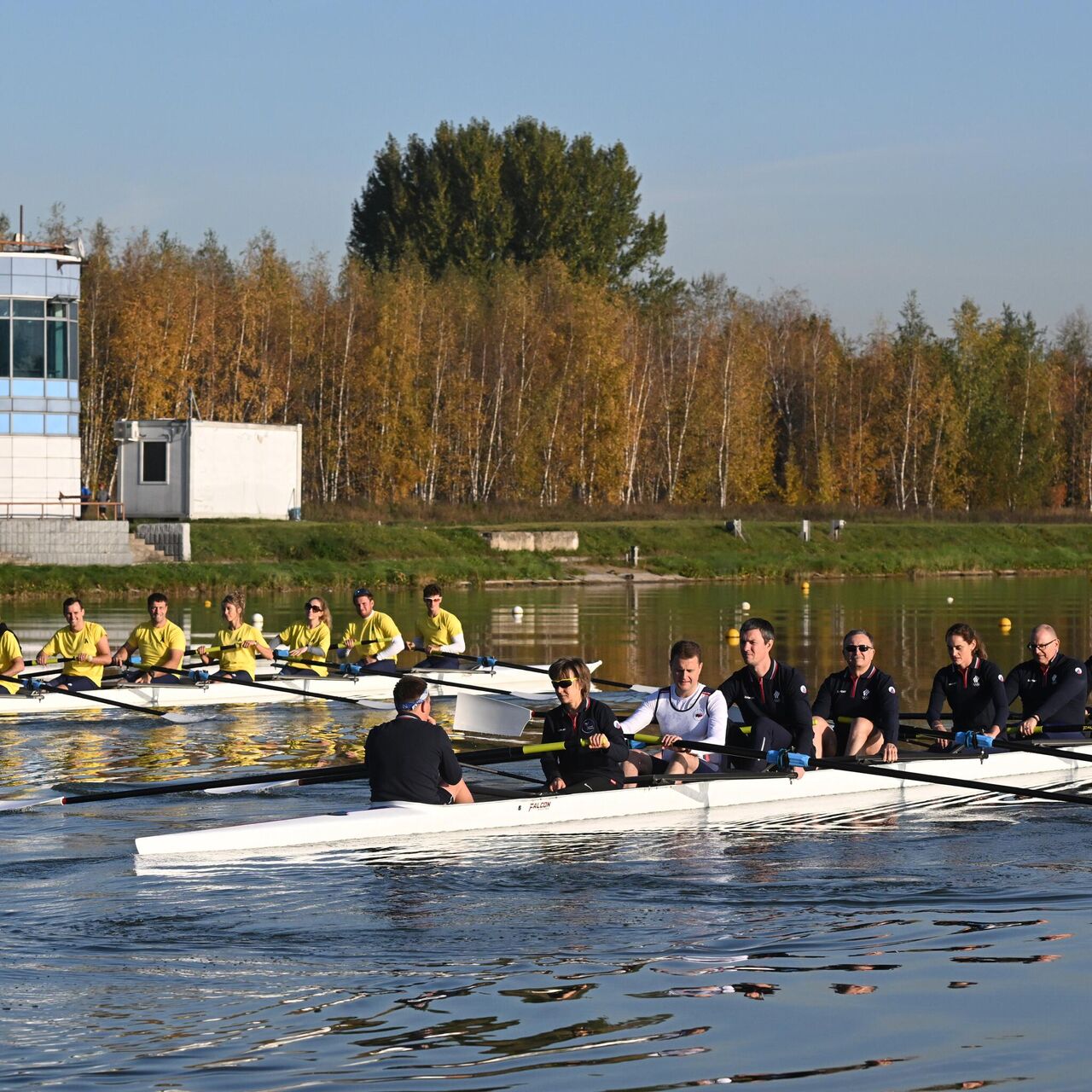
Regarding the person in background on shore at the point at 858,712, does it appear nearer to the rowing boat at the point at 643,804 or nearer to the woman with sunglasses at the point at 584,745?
the rowing boat at the point at 643,804

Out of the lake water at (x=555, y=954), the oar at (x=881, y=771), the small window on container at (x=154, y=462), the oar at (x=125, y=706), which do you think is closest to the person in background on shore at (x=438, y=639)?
the oar at (x=125, y=706)

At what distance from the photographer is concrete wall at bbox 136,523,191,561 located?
128ft

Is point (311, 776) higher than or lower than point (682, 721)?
lower

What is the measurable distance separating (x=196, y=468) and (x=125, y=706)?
2798cm

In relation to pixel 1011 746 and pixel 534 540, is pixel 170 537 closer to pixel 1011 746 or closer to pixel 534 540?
pixel 534 540

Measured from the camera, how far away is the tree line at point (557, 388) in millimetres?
55094

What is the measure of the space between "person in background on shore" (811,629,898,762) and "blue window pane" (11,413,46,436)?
99.2 feet

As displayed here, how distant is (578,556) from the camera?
4778 cm

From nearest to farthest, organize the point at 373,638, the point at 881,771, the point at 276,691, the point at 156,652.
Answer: the point at 881,771, the point at 156,652, the point at 276,691, the point at 373,638

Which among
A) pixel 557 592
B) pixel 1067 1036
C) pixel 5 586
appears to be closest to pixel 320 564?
pixel 557 592

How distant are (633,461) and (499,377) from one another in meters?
6.34

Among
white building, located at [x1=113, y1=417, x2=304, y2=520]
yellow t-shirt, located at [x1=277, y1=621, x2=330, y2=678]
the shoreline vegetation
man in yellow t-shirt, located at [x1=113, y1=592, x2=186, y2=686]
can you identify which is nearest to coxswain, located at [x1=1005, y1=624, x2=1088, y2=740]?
yellow t-shirt, located at [x1=277, y1=621, x2=330, y2=678]

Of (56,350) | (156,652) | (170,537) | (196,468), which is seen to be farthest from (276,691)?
(196,468)

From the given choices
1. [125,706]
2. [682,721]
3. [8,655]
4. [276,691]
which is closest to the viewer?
[682,721]
